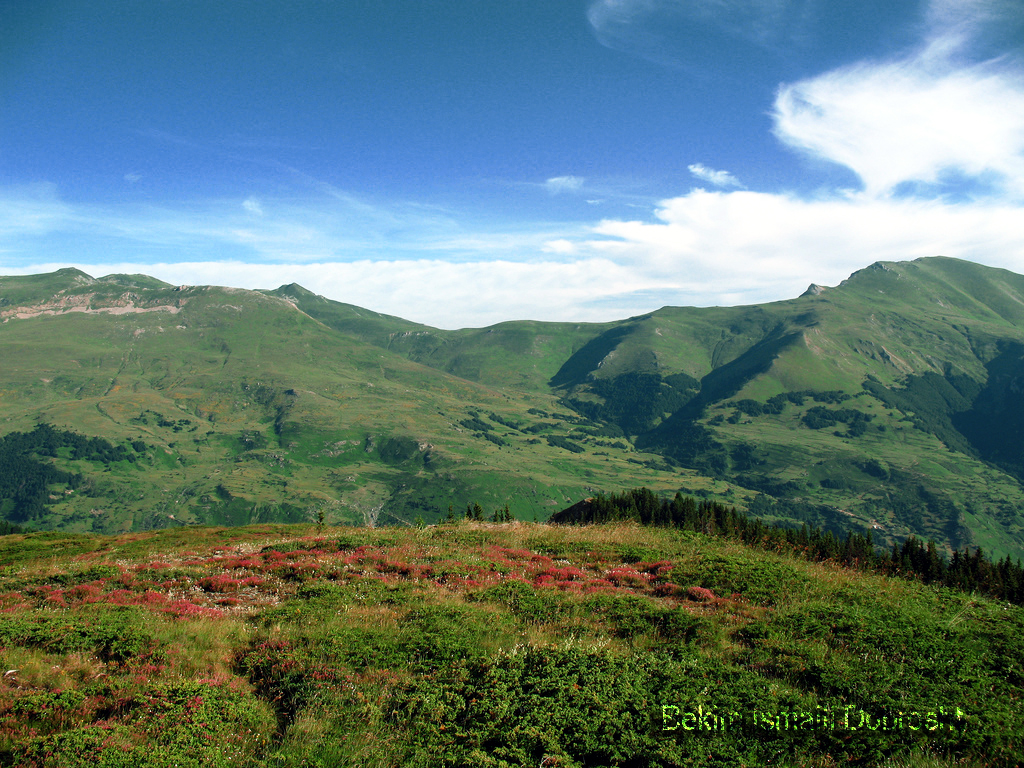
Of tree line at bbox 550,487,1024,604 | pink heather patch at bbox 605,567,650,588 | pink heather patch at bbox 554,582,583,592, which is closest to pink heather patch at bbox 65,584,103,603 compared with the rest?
pink heather patch at bbox 554,582,583,592

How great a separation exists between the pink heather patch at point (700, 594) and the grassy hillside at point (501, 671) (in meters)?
0.07

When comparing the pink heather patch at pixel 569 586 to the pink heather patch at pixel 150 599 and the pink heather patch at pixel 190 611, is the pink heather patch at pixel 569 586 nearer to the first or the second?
the pink heather patch at pixel 190 611

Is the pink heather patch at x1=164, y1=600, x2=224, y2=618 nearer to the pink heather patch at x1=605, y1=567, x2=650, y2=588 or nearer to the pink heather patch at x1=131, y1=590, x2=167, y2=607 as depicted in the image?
the pink heather patch at x1=131, y1=590, x2=167, y2=607

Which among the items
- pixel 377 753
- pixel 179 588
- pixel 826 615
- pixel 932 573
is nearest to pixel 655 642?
pixel 826 615

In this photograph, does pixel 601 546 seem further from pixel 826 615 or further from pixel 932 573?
pixel 932 573

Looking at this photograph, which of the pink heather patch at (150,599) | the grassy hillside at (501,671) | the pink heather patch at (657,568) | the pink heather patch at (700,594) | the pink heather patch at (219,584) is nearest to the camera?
the grassy hillside at (501,671)

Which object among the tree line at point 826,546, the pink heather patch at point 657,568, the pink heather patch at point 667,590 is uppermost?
the pink heather patch at point 667,590

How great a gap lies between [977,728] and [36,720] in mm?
17236

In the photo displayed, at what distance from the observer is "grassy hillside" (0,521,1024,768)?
9.13 m

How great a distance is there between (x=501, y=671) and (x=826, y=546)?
6579 cm

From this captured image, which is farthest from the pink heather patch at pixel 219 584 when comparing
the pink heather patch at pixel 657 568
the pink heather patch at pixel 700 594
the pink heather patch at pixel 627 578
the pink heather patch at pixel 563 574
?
the pink heather patch at pixel 700 594

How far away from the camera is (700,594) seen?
722 inches

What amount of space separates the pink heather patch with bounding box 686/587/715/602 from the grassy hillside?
0.23 feet

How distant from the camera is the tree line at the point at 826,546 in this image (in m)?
29.1
